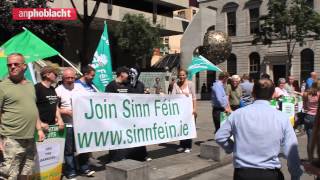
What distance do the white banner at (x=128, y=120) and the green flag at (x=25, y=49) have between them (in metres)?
1.58

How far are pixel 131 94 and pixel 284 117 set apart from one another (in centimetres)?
462

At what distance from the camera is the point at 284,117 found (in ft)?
12.5

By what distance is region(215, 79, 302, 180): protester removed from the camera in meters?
3.75

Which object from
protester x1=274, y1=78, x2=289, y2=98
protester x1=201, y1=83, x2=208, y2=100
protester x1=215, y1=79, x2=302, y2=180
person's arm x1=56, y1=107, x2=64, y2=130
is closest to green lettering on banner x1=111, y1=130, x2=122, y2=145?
person's arm x1=56, y1=107, x2=64, y2=130

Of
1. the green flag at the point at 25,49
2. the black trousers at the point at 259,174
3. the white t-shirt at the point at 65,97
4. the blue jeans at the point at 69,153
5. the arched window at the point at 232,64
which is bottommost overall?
the blue jeans at the point at 69,153

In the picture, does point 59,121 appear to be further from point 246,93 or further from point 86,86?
point 246,93

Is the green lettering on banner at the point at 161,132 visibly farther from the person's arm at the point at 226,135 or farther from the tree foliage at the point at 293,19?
the tree foliage at the point at 293,19

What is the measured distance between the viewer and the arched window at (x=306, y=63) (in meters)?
39.8

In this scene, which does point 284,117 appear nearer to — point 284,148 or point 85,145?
point 284,148

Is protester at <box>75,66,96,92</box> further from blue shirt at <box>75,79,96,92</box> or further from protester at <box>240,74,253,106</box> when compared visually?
protester at <box>240,74,253,106</box>

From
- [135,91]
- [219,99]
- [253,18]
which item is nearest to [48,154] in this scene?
[135,91]

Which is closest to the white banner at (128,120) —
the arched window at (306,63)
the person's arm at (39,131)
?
the person's arm at (39,131)

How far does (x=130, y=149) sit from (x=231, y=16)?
3952 centimetres

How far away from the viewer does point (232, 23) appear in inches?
1822
